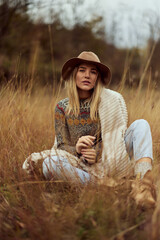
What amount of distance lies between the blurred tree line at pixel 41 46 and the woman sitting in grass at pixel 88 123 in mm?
279

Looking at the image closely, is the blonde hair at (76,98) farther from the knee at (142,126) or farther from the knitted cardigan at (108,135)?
the knee at (142,126)

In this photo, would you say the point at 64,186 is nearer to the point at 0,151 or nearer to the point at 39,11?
the point at 0,151

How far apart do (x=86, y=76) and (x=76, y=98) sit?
0.59 feet

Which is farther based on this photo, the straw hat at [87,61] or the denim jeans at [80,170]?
the straw hat at [87,61]

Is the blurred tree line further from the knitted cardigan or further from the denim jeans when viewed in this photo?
the denim jeans

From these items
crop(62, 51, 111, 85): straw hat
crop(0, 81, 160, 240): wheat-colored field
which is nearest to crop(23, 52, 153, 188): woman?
crop(62, 51, 111, 85): straw hat

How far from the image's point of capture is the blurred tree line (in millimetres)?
3171

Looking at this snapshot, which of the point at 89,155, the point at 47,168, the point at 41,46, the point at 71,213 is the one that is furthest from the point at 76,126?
the point at 41,46

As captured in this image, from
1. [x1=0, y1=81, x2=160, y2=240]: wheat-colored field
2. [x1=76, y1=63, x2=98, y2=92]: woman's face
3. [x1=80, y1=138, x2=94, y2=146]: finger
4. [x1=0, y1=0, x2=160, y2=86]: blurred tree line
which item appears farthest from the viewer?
[x1=0, y1=0, x2=160, y2=86]: blurred tree line

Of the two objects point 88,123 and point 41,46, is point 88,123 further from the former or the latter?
point 41,46

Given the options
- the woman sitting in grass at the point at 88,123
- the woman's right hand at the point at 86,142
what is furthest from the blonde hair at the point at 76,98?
the woman's right hand at the point at 86,142

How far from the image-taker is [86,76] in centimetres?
198

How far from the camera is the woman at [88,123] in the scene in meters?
1.80

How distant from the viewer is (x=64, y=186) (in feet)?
5.49
